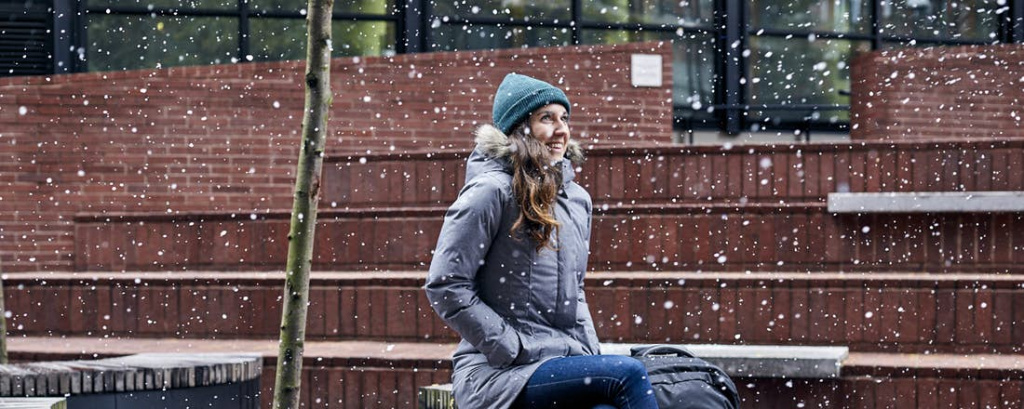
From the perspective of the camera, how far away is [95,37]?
12.5 meters

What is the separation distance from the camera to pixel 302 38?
13000 millimetres

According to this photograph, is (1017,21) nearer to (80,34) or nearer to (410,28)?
(410,28)

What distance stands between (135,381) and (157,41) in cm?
775

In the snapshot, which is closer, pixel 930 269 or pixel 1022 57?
Answer: pixel 930 269

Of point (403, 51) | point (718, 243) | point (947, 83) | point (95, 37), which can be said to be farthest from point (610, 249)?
point (95, 37)

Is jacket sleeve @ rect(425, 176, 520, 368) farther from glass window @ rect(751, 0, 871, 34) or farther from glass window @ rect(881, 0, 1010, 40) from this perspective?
glass window @ rect(881, 0, 1010, 40)

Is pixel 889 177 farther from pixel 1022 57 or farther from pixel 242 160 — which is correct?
pixel 242 160

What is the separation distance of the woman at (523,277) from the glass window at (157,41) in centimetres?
916

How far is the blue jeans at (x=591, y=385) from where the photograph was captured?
358cm

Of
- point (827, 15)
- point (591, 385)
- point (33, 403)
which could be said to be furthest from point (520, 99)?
point (827, 15)

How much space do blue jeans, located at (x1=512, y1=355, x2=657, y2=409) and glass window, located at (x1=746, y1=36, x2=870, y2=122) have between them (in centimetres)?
1100

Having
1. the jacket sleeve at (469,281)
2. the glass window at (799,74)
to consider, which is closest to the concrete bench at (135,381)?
the jacket sleeve at (469,281)

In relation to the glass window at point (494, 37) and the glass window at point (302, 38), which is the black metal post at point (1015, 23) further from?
the glass window at point (302, 38)

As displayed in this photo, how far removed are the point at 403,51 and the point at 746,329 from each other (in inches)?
247
